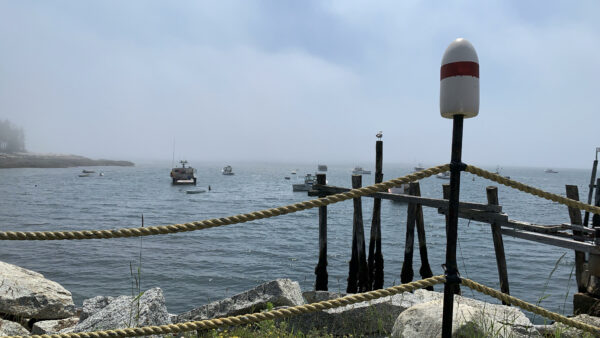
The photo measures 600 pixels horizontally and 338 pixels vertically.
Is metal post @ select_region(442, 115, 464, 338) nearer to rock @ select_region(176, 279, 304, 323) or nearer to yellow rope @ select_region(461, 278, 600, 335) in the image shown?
yellow rope @ select_region(461, 278, 600, 335)

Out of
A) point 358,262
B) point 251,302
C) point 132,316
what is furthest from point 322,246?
point 132,316

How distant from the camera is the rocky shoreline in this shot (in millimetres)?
3859

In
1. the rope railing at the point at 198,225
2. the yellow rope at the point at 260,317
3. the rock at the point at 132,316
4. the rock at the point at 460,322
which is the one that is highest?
the rope railing at the point at 198,225

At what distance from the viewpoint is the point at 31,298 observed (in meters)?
7.19

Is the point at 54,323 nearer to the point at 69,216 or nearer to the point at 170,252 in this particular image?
the point at 170,252

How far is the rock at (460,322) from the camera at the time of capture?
140 inches

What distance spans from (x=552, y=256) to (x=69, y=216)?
38.9 meters

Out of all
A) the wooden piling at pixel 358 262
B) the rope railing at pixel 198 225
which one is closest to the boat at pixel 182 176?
the wooden piling at pixel 358 262

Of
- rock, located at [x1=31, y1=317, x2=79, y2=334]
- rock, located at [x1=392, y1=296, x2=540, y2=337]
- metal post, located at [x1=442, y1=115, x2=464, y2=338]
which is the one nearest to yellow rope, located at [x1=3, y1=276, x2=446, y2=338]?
metal post, located at [x1=442, y1=115, x2=464, y2=338]

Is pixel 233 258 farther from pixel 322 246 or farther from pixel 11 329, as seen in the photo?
pixel 11 329

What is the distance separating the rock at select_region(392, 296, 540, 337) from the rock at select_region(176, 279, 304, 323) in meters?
2.34

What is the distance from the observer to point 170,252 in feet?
70.3

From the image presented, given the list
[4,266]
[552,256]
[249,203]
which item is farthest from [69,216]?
[552,256]

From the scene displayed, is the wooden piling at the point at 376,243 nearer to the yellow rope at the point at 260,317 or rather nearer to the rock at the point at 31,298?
the rock at the point at 31,298
